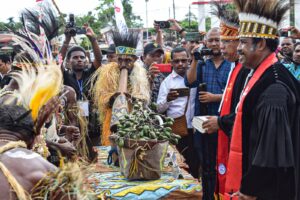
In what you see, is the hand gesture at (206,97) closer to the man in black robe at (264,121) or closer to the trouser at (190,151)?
the trouser at (190,151)

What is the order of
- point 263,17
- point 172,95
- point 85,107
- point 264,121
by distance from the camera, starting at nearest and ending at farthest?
1. point 264,121
2. point 263,17
3. point 85,107
4. point 172,95

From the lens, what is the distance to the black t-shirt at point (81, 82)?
6.95 m

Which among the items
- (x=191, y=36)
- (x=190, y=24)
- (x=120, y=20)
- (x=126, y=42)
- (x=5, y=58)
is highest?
(x=190, y=24)

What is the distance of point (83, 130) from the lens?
6.30 m

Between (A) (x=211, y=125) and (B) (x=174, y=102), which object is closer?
(A) (x=211, y=125)

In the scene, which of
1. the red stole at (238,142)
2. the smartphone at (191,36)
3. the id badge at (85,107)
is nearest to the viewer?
the red stole at (238,142)

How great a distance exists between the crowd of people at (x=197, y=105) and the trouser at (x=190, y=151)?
13 mm

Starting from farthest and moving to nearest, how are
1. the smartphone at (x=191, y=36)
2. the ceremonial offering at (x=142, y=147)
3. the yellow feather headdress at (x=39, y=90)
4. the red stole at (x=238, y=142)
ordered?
the smartphone at (x=191, y=36) → the ceremonial offering at (x=142, y=147) → the red stole at (x=238, y=142) → the yellow feather headdress at (x=39, y=90)

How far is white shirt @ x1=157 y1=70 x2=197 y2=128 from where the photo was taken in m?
6.86

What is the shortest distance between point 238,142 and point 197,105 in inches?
105

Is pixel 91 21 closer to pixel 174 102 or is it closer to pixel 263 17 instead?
pixel 174 102

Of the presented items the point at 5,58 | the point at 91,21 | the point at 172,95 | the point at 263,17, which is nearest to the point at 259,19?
the point at 263,17

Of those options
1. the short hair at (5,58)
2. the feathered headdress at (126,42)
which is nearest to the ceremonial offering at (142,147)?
the feathered headdress at (126,42)

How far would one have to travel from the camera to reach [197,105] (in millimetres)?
6566
